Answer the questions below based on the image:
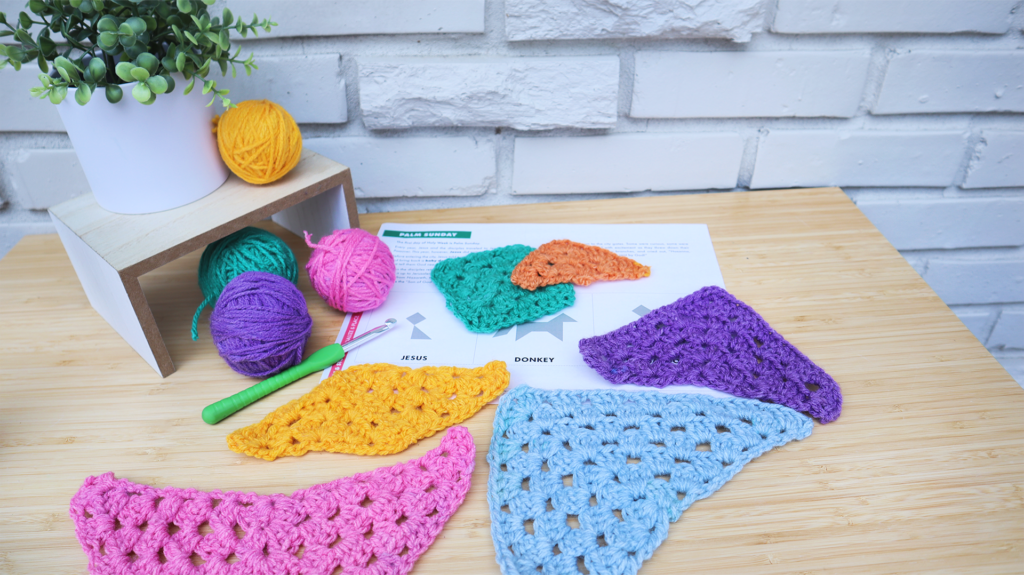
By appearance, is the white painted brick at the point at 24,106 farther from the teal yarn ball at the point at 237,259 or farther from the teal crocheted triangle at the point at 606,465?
the teal crocheted triangle at the point at 606,465

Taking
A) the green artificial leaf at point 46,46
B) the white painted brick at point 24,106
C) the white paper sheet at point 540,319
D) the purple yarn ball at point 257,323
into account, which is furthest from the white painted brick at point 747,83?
the white painted brick at point 24,106

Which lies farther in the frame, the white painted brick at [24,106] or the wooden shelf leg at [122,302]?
the white painted brick at [24,106]

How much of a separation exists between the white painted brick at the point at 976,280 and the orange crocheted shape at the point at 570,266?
64 centimetres

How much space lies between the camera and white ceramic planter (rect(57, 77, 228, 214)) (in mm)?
535

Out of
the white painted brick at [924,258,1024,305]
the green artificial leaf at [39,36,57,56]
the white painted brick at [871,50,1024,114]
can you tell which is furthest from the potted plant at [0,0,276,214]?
the white painted brick at [924,258,1024,305]

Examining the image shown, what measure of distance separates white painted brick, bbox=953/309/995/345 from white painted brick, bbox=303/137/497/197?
2.87 ft

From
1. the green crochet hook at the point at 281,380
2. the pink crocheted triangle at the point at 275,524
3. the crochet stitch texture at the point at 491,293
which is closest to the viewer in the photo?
the pink crocheted triangle at the point at 275,524

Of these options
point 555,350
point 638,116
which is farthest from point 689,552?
point 638,116

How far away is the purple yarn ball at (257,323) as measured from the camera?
0.54m

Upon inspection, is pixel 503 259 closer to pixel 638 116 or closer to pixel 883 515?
pixel 638 116

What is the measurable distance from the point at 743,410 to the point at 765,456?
43 mm

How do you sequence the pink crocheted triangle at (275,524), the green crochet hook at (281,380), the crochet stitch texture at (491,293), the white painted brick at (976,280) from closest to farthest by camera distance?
the pink crocheted triangle at (275,524), the green crochet hook at (281,380), the crochet stitch texture at (491,293), the white painted brick at (976,280)

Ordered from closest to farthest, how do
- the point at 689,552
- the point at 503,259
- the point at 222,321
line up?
the point at 689,552 < the point at 222,321 < the point at 503,259

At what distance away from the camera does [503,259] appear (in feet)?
2.32
